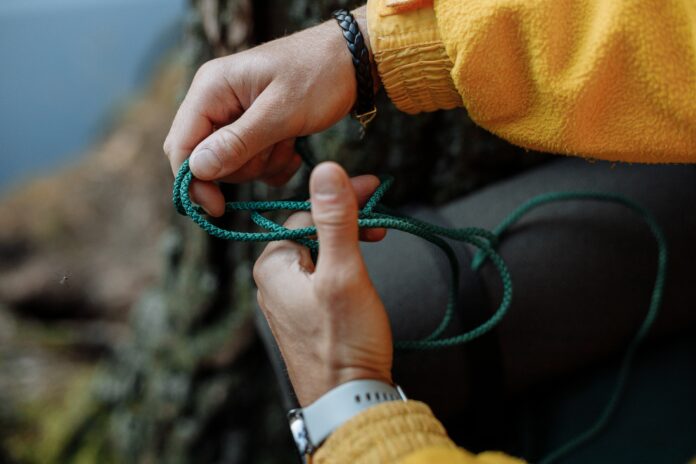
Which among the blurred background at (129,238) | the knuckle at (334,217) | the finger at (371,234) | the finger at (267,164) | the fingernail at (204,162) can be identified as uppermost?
the fingernail at (204,162)

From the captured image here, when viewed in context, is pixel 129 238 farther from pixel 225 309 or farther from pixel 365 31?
pixel 365 31

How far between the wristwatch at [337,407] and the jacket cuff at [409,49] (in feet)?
1.13

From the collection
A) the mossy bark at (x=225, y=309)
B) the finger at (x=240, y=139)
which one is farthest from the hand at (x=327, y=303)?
the mossy bark at (x=225, y=309)

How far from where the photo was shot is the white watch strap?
1.82 ft

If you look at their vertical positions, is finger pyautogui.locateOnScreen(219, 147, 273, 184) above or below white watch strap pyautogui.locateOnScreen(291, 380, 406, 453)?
above

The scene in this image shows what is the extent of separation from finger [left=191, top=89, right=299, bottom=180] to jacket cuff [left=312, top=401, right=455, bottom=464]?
289 mm

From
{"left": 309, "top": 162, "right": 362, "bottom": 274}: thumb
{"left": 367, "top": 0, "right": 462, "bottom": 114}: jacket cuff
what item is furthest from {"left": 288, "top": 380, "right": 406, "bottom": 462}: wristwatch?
{"left": 367, "top": 0, "right": 462, "bottom": 114}: jacket cuff

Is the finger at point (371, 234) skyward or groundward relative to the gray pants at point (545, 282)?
skyward

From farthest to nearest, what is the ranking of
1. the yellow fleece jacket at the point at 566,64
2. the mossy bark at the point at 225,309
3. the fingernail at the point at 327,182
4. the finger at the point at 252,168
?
the mossy bark at the point at 225,309 → the finger at the point at 252,168 → the yellow fleece jacket at the point at 566,64 → the fingernail at the point at 327,182

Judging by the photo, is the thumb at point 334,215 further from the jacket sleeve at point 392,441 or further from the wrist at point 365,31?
the wrist at point 365,31

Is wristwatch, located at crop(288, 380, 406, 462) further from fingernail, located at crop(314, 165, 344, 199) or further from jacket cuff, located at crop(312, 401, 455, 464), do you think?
fingernail, located at crop(314, 165, 344, 199)

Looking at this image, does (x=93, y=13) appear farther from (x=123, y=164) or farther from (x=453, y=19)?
(x=453, y=19)

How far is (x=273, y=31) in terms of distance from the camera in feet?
3.09

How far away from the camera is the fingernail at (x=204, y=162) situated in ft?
2.07
